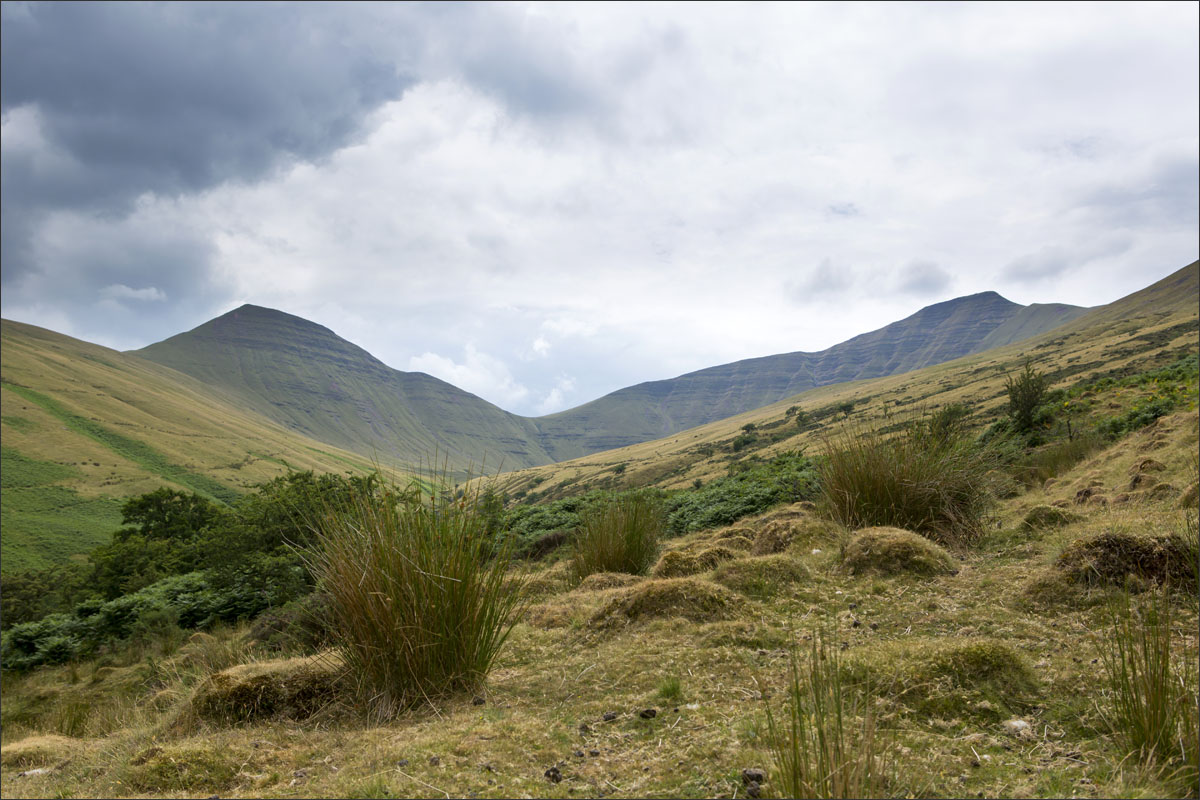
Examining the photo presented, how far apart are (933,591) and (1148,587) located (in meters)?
1.45

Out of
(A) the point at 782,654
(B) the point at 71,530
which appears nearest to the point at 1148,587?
(A) the point at 782,654

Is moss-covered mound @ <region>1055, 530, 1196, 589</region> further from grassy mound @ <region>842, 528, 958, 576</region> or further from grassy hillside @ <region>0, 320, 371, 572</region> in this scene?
grassy hillside @ <region>0, 320, 371, 572</region>

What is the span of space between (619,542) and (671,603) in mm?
2652

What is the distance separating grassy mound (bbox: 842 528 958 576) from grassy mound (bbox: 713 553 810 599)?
547 millimetres

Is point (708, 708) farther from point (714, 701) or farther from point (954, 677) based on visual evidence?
point (954, 677)

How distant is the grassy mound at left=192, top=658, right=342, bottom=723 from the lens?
4.02 m

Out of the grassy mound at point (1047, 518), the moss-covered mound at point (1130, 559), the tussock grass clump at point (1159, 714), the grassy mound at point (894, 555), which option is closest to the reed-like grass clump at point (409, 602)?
the tussock grass clump at point (1159, 714)

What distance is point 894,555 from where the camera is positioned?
19.7 feet

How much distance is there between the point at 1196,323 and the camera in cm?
4609

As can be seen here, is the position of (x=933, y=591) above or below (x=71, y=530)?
above

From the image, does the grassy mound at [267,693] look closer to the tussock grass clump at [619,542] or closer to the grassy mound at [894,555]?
the tussock grass clump at [619,542]

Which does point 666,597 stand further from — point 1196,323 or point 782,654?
point 1196,323

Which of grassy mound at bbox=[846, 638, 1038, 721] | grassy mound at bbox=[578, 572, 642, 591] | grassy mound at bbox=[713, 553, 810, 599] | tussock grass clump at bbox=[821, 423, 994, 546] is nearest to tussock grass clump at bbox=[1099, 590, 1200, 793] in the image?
grassy mound at bbox=[846, 638, 1038, 721]

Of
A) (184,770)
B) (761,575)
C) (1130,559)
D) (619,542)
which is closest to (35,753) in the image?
(184,770)
